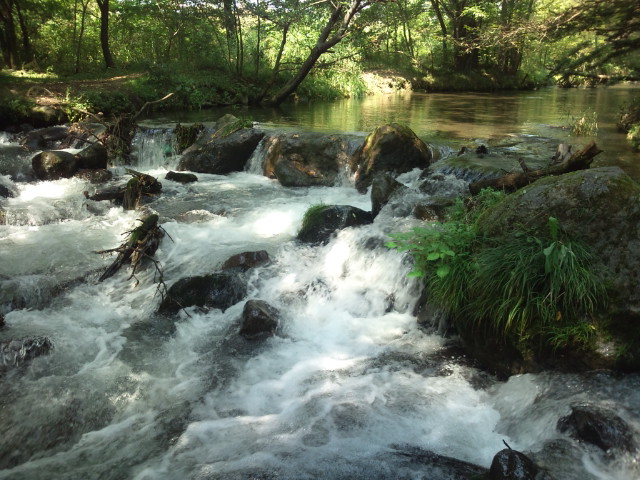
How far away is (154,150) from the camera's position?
13.2 metres

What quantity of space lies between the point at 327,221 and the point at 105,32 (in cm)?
1897

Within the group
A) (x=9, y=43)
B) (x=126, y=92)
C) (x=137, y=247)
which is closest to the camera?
(x=137, y=247)

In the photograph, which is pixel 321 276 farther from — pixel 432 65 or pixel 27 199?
pixel 432 65

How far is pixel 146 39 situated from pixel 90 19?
2892 mm

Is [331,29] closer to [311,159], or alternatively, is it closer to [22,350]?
[311,159]

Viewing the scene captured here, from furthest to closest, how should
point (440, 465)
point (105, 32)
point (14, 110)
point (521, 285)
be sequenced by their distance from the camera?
point (105, 32) < point (14, 110) < point (521, 285) < point (440, 465)

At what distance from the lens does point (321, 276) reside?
6.96 meters

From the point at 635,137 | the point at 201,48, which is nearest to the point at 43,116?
the point at 201,48

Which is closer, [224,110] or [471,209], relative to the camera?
[471,209]

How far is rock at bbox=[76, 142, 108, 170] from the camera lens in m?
11.5

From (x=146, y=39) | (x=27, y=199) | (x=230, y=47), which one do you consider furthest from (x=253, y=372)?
(x=146, y=39)

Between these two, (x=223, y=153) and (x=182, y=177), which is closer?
(x=182, y=177)

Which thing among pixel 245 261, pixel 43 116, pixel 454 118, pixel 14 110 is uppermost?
pixel 14 110

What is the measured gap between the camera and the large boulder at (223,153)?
40.2 ft
